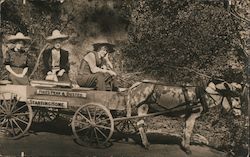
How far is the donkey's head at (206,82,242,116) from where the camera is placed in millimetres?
7348

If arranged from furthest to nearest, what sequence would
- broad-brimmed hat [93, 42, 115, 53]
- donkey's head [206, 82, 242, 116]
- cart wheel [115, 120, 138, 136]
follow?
broad-brimmed hat [93, 42, 115, 53]
cart wheel [115, 120, 138, 136]
donkey's head [206, 82, 242, 116]

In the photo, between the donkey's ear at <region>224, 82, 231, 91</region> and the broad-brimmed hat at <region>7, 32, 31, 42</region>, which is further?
the broad-brimmed hat at <region>7, 32, 31, 42</region>

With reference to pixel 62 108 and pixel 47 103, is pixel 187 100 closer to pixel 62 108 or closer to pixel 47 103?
pixel 62 108

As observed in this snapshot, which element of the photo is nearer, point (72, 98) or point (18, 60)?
point (72, 98)

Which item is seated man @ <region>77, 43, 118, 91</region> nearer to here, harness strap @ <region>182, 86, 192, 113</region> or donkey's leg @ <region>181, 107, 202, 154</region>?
harness strap @ <region>182, 86, 192, 113</region>

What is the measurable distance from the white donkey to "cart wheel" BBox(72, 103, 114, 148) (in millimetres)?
348

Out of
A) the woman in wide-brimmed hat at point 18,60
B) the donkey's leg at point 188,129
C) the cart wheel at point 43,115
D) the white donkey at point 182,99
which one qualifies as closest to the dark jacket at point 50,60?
the woman in wide-brimmed hat at point 18,60

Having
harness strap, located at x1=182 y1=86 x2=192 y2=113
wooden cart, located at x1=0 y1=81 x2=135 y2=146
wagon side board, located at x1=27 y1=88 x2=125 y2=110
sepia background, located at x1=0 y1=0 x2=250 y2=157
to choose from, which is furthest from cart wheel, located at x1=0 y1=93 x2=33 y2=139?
harness strap, located at x1=182 y1=86 x2=192 y2=113

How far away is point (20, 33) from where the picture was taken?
7.80 m

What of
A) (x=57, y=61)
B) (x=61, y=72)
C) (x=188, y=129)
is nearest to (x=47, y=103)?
(x=61, y=72)

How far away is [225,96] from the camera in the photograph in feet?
24.2

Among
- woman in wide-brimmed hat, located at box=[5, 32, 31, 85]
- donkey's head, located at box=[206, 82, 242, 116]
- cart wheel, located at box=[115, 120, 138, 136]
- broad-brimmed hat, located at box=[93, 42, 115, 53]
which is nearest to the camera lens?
donkey's head, located at box=[206, 82, 242, 116]

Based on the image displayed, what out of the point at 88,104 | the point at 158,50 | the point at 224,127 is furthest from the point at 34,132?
the point at 224,127

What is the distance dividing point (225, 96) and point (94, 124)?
1901mm
